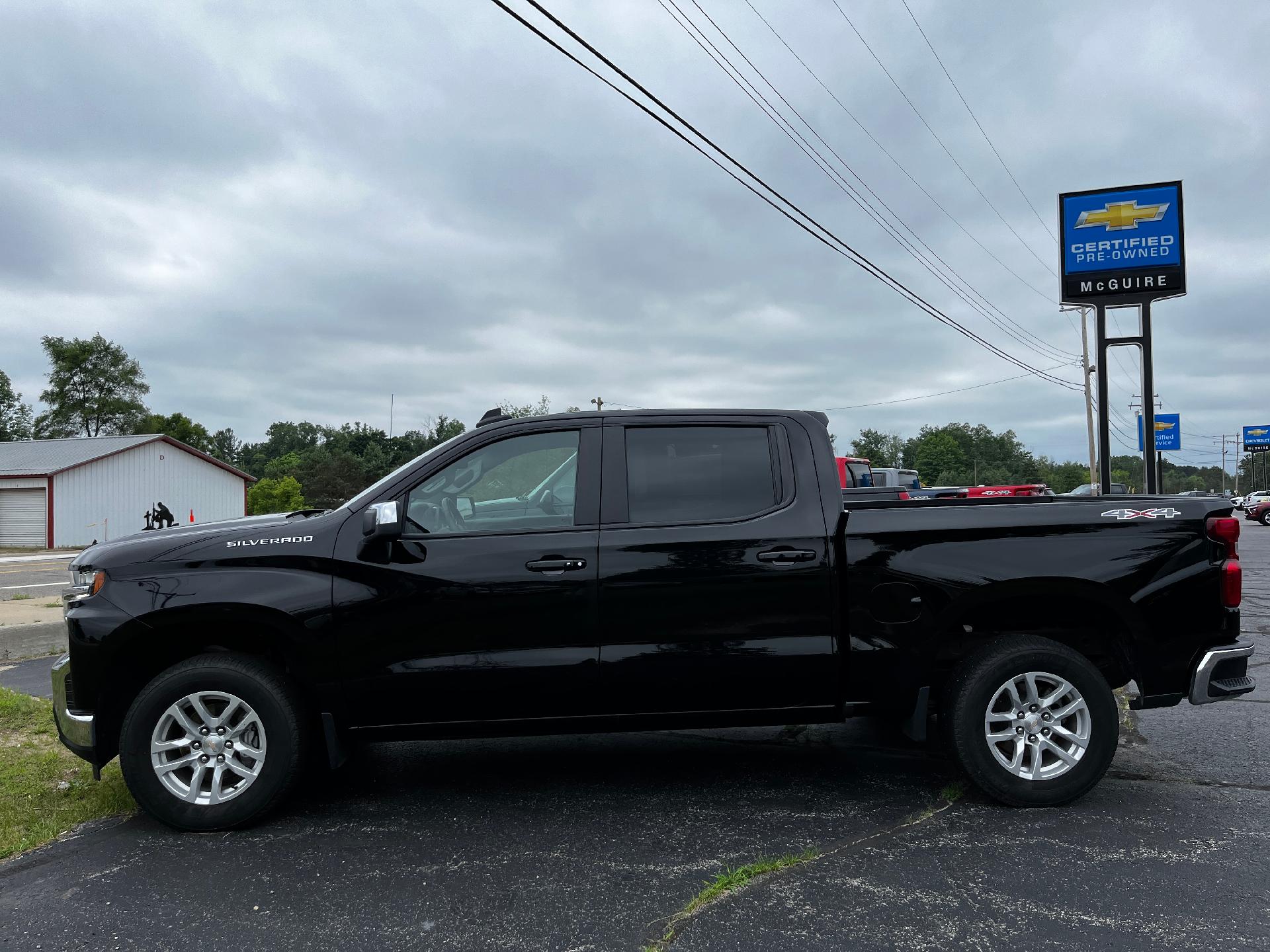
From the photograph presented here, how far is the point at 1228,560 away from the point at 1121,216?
40.7 ft

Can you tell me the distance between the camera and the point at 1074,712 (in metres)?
4.18

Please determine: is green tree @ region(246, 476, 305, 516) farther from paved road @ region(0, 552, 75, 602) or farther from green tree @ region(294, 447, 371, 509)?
paved road @ region(0, 552, 75, 602)

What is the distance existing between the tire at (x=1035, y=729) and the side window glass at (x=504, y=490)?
209 cm

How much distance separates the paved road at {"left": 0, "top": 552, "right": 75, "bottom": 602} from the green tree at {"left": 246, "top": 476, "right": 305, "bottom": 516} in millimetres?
20898

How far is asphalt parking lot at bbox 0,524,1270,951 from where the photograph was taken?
9.96 feet

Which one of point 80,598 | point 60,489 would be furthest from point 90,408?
point 80,598

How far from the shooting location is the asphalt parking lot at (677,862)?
9.96ft

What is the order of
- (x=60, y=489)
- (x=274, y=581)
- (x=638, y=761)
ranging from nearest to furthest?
(x=274, y=581)
(x=638, y=761)
(x=60, y=489)

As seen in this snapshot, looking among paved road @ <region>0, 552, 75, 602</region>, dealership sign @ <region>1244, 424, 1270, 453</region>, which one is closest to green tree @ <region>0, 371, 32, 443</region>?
paved road @ <region>0, 552, 75, 602</region>

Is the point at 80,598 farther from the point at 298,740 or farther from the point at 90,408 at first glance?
the point at 90,408

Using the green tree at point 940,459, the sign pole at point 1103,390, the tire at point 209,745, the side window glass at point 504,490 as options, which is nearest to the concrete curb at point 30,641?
the tire at point 209,745

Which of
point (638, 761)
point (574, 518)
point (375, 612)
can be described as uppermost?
point (574, 518)

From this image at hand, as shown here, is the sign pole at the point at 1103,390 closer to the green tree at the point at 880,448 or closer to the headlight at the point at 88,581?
the headlight at the point at 88,581

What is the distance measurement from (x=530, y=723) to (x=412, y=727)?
544mm
